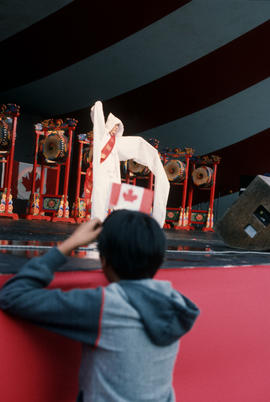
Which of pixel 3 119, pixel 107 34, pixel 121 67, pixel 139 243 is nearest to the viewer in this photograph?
pixel 139 243

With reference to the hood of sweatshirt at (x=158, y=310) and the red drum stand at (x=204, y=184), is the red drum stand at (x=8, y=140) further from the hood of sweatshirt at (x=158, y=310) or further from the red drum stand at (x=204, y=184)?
the hood of sweatshirt at (x=158, y=310)

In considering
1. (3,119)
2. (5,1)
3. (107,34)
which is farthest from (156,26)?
(3,119)

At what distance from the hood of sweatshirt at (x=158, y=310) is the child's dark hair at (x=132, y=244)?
2cm

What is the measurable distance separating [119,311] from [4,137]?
175 inches

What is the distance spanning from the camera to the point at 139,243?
0.68 metres

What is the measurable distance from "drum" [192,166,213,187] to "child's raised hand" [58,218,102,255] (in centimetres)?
590

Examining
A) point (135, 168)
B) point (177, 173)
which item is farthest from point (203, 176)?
point (135, 168)

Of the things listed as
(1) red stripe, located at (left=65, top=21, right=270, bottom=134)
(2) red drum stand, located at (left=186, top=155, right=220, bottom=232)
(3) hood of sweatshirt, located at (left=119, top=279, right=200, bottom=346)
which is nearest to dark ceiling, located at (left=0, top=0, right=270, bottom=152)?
(1) red stripe, located at (left=65, top=21, right=270, bottom=134)

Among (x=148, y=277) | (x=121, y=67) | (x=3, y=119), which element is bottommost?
(x=148, y=277)

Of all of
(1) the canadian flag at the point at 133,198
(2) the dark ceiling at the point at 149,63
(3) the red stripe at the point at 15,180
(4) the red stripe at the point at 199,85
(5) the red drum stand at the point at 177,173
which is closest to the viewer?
(1) the canadian flag at the point at 133,198

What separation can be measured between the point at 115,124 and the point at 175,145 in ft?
19.1

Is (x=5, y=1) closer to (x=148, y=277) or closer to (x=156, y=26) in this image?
(x=156, y=26)

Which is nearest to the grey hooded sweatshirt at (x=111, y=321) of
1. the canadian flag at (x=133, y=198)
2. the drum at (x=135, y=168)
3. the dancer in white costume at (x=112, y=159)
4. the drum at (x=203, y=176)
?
the canadian flag at (x=133, y=198)

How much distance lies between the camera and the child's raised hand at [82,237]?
74 centimetres
